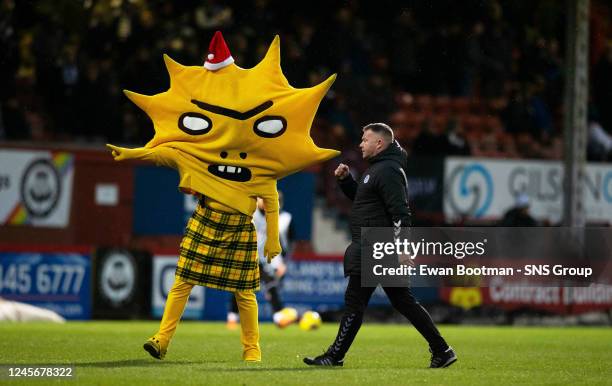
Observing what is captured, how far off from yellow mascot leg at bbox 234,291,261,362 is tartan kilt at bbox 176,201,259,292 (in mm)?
81

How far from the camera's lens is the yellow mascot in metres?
11.5

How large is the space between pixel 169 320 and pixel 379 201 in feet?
6.65

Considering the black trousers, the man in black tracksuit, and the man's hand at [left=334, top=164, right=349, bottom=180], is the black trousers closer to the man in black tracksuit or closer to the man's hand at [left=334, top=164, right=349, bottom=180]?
the man in black tracksuit

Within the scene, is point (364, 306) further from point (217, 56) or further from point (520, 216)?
point (520, 216)

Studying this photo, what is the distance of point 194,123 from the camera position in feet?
38.0

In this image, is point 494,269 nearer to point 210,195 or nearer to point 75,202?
point 75,202

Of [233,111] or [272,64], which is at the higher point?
[272,64]

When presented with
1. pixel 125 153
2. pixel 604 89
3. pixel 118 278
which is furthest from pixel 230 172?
pixel 604 89

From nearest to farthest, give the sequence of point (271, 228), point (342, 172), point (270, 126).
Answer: point (342, 172) < point (270, 126) < point (271, 228)

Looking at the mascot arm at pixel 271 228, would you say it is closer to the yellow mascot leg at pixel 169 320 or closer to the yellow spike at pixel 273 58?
the yellow mascot leg at pixel 169 320

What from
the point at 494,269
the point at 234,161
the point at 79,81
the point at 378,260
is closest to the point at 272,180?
the point at 234,161

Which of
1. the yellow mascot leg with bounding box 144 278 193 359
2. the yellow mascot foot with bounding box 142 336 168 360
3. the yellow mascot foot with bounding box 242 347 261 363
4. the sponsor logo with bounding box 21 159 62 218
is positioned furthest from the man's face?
the sponsor logo with bounding box 21 159 62 218

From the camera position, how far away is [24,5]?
826 inches

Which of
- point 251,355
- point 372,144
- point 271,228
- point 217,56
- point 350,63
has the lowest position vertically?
point 251,355
